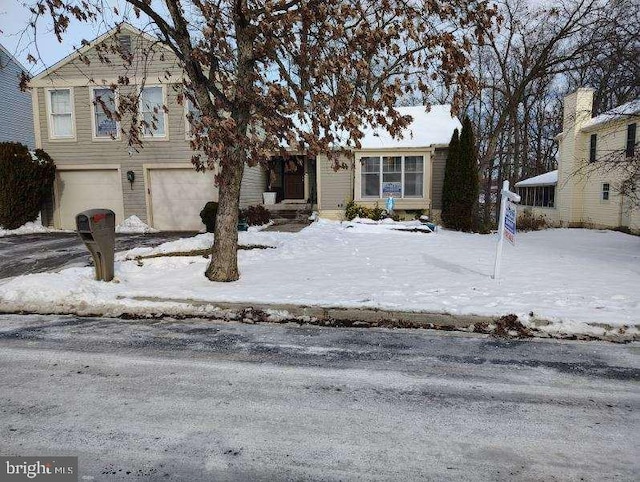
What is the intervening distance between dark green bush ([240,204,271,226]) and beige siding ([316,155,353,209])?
8.29 feet

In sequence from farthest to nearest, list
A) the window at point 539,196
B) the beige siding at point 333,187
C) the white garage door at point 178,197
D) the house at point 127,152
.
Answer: the window at point 539,196 < the beige siding at point 333,187 < the white garage door at point 178,197 < the house at point 127,152

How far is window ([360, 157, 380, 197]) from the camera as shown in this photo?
1689 centimetres

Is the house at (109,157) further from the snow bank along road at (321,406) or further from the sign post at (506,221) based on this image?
the snow bank along road at (321,406)

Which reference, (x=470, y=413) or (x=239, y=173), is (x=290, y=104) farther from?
(x=470, y=413)

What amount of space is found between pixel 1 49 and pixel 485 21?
76.3 ft

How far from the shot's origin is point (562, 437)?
2.79 meters

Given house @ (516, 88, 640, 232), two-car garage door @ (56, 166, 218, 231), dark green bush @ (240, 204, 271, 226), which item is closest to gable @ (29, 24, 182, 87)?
two-car garage door @ (56, 166, 218, 231)

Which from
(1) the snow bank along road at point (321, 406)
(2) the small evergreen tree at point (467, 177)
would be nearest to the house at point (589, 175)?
(2) the small evergreen tree at point (467, 177)

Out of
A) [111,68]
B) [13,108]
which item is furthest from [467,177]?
[13,108]

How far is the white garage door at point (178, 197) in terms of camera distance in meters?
15.6

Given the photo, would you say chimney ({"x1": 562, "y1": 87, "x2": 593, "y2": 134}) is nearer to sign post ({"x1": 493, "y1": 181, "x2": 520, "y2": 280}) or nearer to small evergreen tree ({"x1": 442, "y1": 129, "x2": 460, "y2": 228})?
small evergreen tree ({"x1": 442, "y1": 129, "x2": 460, "y2": 228})

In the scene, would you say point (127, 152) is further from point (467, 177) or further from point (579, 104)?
point (579, 104)

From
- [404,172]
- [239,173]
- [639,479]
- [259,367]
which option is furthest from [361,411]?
[404,172]

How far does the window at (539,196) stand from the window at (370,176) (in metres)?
13.4
